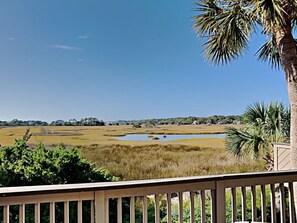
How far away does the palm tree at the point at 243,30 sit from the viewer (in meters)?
3.47

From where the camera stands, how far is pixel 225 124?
217 inches

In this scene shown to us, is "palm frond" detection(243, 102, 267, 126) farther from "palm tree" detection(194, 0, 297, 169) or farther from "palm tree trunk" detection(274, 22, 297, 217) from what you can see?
"palm tree trunk" detection(274, 22, 297, 217)

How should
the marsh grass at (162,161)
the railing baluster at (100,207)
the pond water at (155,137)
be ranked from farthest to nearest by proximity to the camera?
the pond water at (155,137), the marsh grass at (162,161), the railing baluster at (100,207)

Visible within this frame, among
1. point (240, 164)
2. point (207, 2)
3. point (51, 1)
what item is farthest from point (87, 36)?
point (240, 164)

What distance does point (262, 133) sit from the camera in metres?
5.44

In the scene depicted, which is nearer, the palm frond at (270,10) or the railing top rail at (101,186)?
the railing top rail at (101,186)

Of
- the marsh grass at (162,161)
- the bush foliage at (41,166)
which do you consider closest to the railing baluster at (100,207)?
the bush foliage at (41,166)

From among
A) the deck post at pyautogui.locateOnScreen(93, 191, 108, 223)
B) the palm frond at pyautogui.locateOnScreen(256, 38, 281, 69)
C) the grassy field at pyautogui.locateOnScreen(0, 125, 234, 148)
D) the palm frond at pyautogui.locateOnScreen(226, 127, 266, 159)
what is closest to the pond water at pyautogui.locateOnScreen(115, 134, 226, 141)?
the grassy field at pyautogui.locateOnScreen(0, 125, 234, 148)

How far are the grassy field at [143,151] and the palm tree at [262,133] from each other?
0.59ft

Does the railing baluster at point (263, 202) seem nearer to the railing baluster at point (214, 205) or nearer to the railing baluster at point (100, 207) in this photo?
the railing baluster at point (214, 205)

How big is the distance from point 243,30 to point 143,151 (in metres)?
2.43

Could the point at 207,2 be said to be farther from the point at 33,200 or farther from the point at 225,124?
the point at 33,200

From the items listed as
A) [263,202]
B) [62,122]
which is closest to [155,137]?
[62,122]

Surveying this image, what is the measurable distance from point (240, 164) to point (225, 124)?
0.76 m
